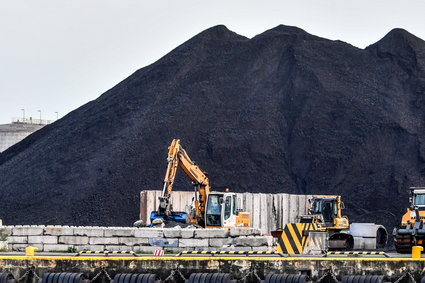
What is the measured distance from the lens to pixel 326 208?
39.7 meters

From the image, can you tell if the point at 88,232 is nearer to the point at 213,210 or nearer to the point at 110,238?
the point at 110,238

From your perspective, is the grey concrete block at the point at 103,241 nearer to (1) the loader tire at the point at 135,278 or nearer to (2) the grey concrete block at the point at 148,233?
(2) the grey concrete block at the point at 148,233

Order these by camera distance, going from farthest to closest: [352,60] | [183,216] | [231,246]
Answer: [352,60], [183,216], [231,246]

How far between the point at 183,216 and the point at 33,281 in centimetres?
2455

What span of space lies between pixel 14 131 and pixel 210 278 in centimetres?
10901

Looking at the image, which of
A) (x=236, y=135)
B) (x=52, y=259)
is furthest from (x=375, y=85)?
(x=52, y=259)

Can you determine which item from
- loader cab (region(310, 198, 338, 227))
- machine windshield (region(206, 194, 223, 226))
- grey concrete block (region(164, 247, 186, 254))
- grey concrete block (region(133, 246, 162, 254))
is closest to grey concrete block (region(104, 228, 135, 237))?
grey concrete block (region(133, 246, 162, 254))

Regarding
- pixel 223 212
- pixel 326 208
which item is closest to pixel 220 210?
pixel 223 212

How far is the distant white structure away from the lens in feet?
391

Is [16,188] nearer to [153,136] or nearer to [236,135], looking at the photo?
[153,136]

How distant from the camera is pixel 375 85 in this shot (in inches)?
2466

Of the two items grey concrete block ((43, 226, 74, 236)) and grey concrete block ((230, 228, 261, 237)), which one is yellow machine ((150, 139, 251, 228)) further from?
grey concrete block ((43, 226, 74, 236))

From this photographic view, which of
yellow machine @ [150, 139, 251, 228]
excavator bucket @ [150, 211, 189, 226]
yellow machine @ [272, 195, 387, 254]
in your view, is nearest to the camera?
yellow machine @ [150, 139, 251, 228]

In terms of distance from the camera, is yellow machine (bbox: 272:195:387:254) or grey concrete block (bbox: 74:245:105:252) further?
yellow machine (bbox: 272:195:387:254)
